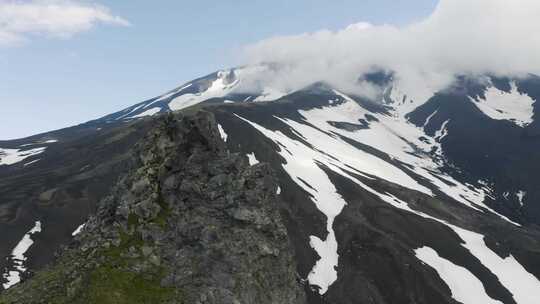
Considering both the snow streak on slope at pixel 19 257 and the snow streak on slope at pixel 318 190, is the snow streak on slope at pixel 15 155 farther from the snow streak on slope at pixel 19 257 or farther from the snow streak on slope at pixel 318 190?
the snow streak on slope at pixel 19 257

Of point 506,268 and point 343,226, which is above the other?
point 343,226

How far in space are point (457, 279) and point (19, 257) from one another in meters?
68.0

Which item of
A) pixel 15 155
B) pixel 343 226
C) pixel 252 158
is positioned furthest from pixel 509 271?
pixel 15 155

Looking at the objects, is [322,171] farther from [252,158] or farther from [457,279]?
[457,279]

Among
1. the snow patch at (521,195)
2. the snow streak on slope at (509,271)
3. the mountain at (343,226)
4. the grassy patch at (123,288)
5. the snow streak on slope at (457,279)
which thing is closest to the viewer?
the grassy patch at (123,288)

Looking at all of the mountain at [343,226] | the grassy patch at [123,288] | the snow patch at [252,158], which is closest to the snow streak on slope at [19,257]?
the mountain at [343,226]

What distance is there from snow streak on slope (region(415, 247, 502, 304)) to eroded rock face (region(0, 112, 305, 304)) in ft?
153

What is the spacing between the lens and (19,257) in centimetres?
7719

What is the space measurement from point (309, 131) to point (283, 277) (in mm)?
151914

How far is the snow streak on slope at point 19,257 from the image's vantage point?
223ft

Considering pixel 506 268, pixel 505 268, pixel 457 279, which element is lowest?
pixel 506 268

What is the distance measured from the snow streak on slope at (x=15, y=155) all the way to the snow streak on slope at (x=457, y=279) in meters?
143

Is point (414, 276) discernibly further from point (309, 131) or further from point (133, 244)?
point (309, 131)

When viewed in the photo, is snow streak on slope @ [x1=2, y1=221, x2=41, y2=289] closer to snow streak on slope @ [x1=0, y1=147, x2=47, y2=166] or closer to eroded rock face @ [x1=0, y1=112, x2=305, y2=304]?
eroded rock face @ [x1=0, y1=112, x2=305, y2=304]
